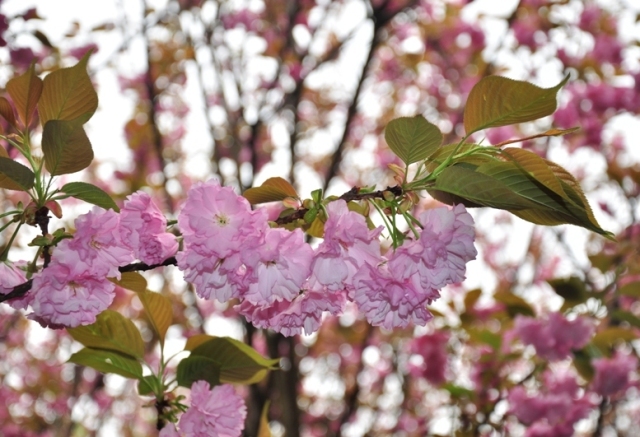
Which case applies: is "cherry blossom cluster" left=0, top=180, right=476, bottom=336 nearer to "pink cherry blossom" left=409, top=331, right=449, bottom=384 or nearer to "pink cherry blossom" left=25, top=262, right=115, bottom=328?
"pink cherry blossom" left=25, top=262, right=115, bottom=328

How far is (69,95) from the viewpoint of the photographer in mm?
767

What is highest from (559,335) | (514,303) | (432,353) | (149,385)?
(149,385)

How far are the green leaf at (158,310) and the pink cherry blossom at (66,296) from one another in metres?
0.25

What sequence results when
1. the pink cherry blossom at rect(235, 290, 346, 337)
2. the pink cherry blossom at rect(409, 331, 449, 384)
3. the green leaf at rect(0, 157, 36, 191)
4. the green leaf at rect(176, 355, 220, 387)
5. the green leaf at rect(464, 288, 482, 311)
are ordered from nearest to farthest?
the green leaf at rect(0, 157, 36, 191) → the pink cherry blossom at rect(235, 290, 346, 337) → the green leaf at rect(176, 355, 220, 387) → the green leaf at rect(464, 288, 482, 311) → the pink cherry blossom at rect(409, 331, 449, 384)

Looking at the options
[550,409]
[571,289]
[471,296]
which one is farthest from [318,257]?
[550,409]

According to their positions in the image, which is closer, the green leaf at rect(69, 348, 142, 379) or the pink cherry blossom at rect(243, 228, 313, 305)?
the pink cherry blossom at rect(243, 228, 313, 305)

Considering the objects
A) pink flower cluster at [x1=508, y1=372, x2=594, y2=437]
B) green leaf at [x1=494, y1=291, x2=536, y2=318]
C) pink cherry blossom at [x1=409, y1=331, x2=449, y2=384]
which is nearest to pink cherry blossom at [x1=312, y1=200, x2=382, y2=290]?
green leaf at [x1=494, y1=291, x2=536, y2=318]

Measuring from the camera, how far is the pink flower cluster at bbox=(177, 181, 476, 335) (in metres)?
0.71

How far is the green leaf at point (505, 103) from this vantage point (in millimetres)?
704

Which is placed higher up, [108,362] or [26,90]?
[26,90]

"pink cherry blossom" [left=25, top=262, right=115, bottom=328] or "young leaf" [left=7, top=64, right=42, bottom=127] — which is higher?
"young leaf" [left=7, top=64, right=42, bottom=127]

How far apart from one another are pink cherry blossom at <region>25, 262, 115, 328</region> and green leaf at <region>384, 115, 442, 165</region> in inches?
14.6

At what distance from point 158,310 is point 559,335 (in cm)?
130

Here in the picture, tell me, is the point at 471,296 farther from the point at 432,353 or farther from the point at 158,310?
the point at 158,310
